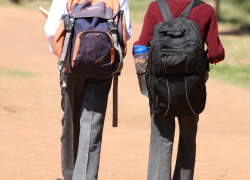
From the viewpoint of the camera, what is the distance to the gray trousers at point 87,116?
2912 millimetres

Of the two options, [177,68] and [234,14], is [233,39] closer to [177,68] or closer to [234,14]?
[234,14]

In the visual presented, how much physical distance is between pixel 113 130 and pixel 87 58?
378 centimetres

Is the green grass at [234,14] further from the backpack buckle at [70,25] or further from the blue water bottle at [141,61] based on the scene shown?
the backpack buckle at [70,25]

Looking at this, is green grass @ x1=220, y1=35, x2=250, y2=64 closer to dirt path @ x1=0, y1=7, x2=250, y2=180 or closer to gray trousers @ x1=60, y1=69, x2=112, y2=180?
dirt path @ x1=0, y1=7, x2=250, y2=180

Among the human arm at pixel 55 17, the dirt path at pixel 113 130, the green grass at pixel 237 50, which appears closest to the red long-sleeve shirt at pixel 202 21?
the human arm at pixel 55 17

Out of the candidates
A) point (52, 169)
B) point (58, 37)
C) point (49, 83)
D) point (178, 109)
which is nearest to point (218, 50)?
point (178, 109)

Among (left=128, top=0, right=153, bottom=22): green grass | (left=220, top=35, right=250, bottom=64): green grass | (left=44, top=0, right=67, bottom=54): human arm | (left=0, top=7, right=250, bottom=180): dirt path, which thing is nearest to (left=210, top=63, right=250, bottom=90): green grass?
(left=0, top=7, right=250, bottom=180): dirt path

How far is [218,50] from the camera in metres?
2.74

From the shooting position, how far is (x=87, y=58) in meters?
2.76

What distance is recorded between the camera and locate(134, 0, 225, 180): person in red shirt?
8.99 ft

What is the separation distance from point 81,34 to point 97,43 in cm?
13

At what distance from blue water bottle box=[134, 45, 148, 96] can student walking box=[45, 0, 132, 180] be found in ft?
0.41

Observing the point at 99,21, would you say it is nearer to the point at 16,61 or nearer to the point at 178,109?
the point at 178,109

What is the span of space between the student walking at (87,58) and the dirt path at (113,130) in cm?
97
